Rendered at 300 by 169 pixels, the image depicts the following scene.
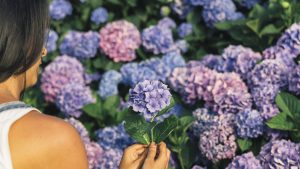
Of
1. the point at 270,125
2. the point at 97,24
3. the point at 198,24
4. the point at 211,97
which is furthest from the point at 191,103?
the point at 97,24

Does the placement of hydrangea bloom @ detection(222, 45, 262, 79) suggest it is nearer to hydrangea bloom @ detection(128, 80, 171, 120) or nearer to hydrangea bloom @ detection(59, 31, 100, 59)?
hydrangea bloom @ detection(59, 31, 100, 59)

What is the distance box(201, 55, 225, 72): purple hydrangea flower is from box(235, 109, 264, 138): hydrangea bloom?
1.43ft

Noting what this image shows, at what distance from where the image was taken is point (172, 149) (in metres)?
2.94

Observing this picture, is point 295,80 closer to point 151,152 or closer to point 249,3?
point 249,3

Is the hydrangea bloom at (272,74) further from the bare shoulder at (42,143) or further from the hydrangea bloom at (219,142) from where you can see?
the bare shoulder at (42,143)

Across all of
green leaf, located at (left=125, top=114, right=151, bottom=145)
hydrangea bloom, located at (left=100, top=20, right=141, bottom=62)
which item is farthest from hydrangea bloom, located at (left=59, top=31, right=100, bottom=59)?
green leaf, located at (left=125, top=114, right=151, bottom=145)

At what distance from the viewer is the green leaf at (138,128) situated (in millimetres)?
2080

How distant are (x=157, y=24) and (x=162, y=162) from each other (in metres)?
2.09

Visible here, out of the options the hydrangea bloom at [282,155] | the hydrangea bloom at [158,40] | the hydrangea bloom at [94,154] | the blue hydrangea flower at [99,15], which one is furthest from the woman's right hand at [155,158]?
the blue hydrangea flower at [99,15]

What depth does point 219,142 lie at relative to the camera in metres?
2.87

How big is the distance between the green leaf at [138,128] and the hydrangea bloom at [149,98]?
0.04 meters

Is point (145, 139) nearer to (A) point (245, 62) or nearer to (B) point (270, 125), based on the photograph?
(B) point (270, 125)

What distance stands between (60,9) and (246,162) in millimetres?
1801

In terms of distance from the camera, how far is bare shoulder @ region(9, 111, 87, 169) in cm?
175
